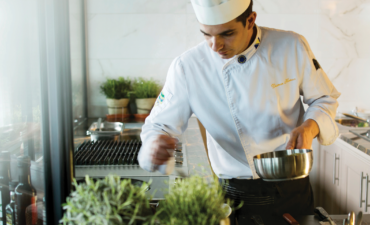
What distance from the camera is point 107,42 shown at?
2.85 metres

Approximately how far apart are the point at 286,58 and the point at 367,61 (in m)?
1.97

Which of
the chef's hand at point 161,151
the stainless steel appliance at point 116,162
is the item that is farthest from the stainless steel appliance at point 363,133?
the chef's hand at point 161,151

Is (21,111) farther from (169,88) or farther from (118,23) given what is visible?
(118,23)

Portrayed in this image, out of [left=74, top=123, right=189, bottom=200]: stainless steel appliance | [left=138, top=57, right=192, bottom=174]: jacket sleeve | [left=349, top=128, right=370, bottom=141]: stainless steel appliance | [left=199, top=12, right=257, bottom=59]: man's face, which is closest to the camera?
[left=199, top=12, right=257, bottom=59]: man's face

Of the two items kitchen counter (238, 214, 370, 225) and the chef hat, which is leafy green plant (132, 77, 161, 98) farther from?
kitchen counter (238, 214, 370, 225)

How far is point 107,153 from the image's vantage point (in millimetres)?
1782

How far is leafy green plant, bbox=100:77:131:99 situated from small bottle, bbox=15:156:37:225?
2.14 metres

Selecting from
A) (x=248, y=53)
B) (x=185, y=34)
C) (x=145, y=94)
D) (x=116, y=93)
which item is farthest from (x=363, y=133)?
(x=116, y=93)

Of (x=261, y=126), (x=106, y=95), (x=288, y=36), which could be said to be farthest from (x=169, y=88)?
(x=106, y=95)

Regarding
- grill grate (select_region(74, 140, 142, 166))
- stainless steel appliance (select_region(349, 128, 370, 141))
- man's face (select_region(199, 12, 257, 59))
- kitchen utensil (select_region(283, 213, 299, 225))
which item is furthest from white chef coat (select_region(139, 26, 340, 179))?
stainless steel appliance (select_region(349, 128, 370, 141))

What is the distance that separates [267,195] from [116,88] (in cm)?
188

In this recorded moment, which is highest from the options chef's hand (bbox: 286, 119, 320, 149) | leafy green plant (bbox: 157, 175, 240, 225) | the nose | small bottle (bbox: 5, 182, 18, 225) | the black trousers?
the nose

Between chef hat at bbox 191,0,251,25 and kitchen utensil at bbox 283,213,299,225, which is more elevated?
chef hat at bbox 191,0,251,25

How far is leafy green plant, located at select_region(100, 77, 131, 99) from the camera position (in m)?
2.83
